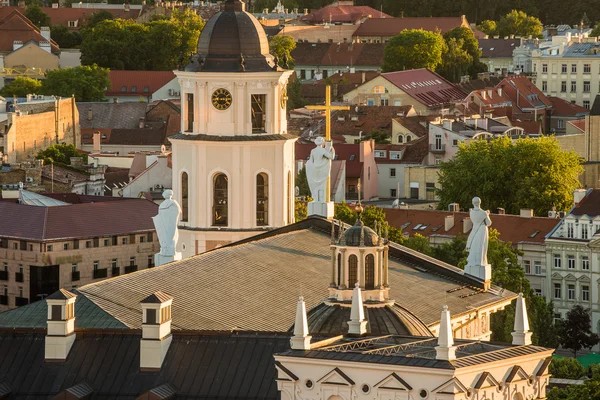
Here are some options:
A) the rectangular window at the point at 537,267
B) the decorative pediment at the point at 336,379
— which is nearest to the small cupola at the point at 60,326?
the decorative pediment at the point at 336,379

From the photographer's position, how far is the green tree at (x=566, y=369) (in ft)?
319

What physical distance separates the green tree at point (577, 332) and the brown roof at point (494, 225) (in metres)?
6.61

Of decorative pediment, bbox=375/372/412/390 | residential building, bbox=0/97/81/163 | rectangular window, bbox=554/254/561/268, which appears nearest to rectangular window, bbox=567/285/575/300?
rectangular window, bbox=554/254/561/268

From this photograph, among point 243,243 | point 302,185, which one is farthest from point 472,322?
point 302,185

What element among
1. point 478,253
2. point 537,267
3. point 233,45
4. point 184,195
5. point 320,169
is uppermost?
point 233,45

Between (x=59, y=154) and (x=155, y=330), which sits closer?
(x=155, y=330)

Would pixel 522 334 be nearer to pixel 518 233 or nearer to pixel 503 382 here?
pixel 503 382

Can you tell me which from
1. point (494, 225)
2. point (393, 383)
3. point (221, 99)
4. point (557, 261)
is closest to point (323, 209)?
point (221, 99)

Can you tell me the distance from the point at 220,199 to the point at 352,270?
21.0 metres

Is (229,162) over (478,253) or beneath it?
over

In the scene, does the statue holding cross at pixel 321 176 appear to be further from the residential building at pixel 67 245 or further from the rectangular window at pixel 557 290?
the rectangular window at pixel 557 290

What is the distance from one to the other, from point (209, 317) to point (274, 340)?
14.0 feet

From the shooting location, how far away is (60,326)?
58.7 meters

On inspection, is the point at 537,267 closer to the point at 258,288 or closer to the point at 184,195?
the point at 184,195
